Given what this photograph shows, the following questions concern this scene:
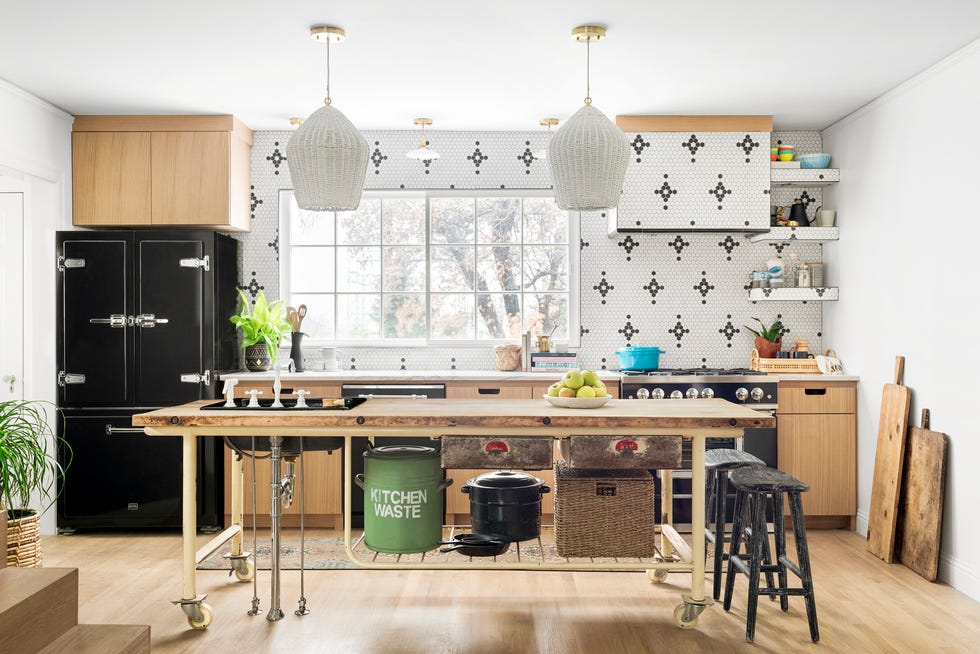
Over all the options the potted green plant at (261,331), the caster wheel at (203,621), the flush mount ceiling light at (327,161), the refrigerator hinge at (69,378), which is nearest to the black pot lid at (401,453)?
the caster wheel at (203,621)

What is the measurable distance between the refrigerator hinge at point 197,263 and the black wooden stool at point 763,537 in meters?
3.49

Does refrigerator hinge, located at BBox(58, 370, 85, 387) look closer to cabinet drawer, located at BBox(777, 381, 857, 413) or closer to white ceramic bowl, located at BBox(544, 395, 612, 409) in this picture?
white ceramic bowl, located at BBox(544, 395, 612, 409)

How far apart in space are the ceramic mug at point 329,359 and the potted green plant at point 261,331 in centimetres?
30

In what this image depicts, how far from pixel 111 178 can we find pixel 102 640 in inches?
140

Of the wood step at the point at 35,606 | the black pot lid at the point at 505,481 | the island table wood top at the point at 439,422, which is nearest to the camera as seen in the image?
the wood step at the point at 35,606

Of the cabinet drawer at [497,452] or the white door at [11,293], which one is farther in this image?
the white door at [11,293]

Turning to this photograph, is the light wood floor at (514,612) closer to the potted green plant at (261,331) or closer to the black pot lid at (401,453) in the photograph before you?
the black pot lid at (401,453)

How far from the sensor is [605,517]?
353 cm

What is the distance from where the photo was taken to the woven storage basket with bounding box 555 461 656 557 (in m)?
3.53

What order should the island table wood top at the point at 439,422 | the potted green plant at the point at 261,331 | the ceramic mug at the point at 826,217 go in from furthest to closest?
1. the ceramic mug at the point at 826,217
2. the potted green plant at the point at 261,331
3. the island table wood top at the point at 439,422

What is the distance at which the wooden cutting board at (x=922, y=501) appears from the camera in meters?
4.20

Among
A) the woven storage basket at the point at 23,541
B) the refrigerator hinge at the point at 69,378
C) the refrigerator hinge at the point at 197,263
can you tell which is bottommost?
the woven storage basket at the point at 23,541

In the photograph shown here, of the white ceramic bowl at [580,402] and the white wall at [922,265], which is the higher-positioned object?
the white wall at [922,265]

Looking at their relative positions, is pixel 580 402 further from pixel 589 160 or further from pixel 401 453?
pixel 589 160
